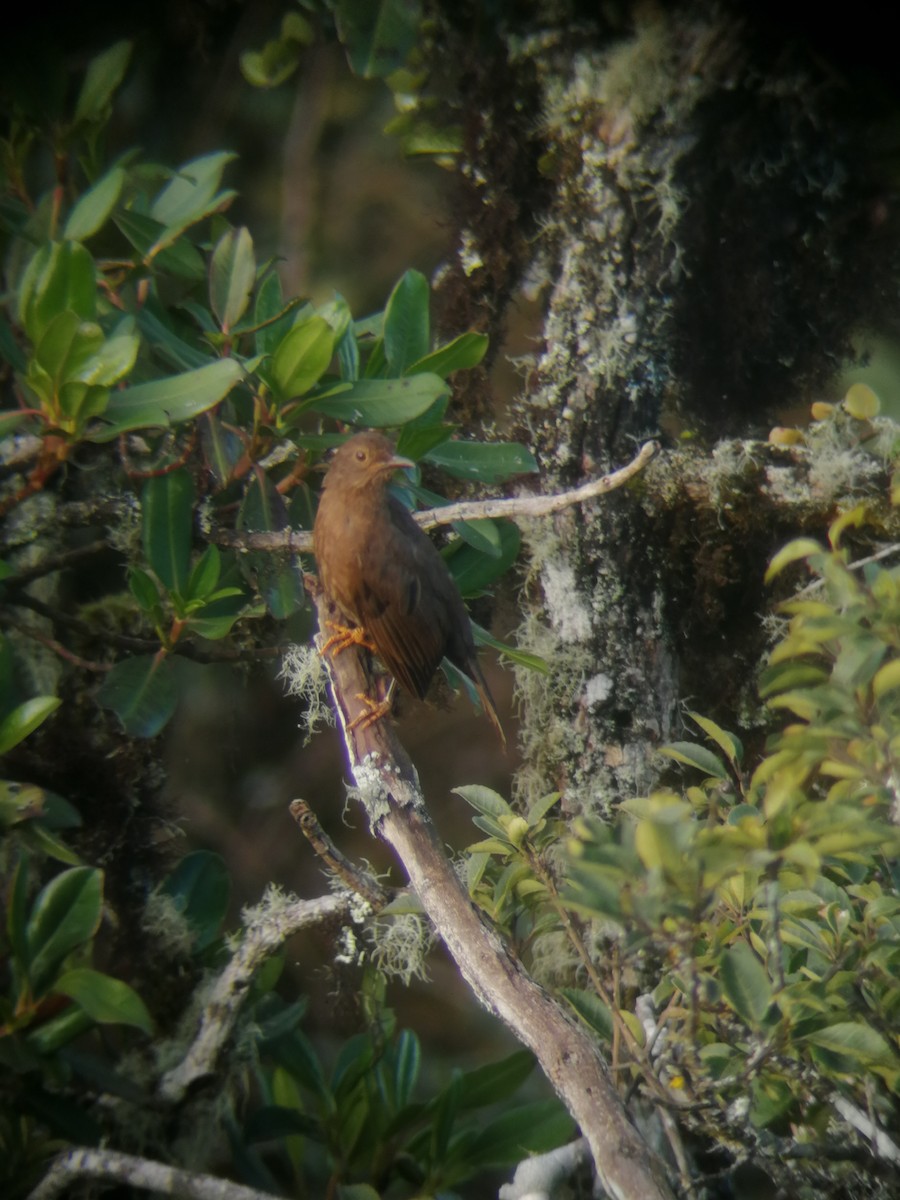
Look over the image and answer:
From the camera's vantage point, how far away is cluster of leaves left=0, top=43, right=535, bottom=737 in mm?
1432

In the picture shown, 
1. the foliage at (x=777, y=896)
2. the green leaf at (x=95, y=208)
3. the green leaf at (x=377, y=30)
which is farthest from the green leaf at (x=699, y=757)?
the green leaf at (x=377, y=30)

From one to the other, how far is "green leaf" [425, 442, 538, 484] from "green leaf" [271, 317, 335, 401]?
1.02ft

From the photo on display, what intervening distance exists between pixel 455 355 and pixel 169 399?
0.47 metres

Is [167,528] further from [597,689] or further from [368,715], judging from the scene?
[597,689]

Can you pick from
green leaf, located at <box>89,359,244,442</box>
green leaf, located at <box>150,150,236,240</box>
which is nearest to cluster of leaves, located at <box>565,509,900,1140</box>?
green leaf, located at <box>89,359,244,442</box>

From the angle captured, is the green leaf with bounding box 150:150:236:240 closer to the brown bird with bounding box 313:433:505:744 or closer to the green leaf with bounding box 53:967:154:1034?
the brown bird with bounding box 313:433:505:744

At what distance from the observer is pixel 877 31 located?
1908 mm

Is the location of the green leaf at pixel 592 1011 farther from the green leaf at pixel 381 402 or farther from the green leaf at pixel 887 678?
the green leaf at pixel 381 402

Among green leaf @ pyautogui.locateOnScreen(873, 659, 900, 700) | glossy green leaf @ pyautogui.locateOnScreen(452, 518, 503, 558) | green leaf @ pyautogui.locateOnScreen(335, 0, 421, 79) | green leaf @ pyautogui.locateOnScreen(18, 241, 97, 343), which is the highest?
green leaf @ pyautogui.locateOnScreen(335, 0, 421, 79)

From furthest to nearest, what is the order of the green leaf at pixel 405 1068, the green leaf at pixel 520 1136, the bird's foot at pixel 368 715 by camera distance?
1. the green leaf at pixel 405 1068
2. the green leaf at pixel 520 1136
3. the bird's foot at pixel 368 715

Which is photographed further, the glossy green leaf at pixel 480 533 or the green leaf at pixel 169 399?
the glossy green leaf at pixel 480 533

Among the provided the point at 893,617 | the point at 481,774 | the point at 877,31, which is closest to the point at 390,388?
the point at 893,617

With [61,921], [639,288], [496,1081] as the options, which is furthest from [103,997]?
[639,288]

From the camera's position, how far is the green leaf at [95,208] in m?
1.49
